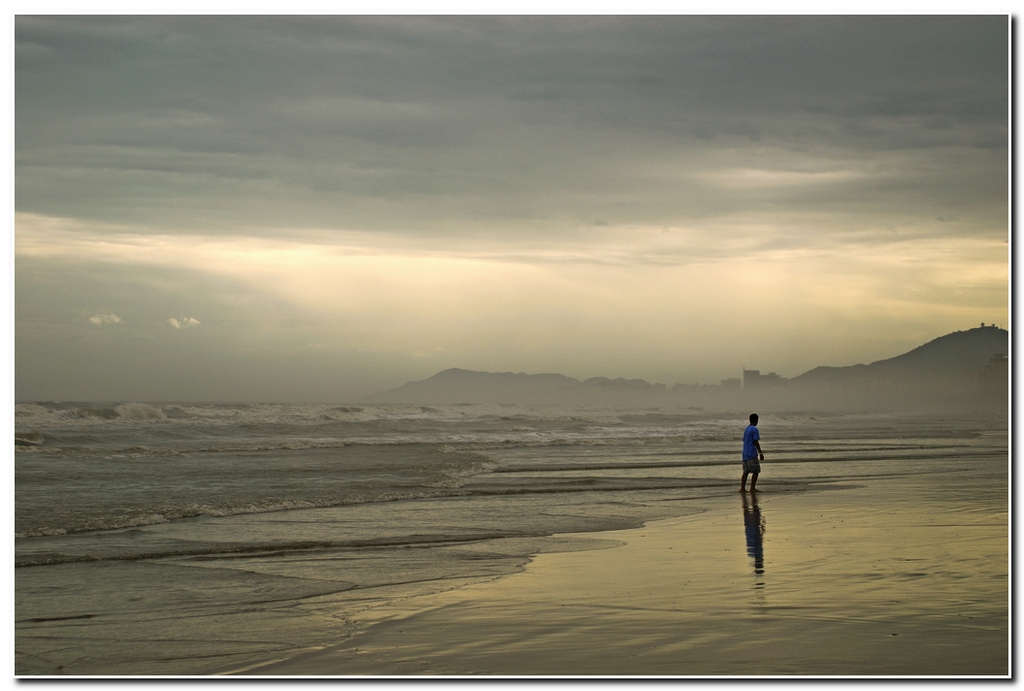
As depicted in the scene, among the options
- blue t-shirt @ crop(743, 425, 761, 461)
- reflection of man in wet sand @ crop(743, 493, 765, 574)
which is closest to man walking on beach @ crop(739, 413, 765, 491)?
blue t-shirt @ crop(743, 425, 761, 461)

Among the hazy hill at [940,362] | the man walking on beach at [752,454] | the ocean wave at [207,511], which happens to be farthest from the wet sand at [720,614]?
the ocean wave at [207,511]

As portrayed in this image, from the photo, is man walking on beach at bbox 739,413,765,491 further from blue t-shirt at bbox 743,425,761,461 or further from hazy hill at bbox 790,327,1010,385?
hazy hill at bbox 790,327,1010,385

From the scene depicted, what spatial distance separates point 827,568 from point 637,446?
26400 mm

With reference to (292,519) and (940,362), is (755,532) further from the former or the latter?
(940,362)

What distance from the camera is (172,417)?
60344 mm

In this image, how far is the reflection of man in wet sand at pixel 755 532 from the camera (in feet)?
34.2

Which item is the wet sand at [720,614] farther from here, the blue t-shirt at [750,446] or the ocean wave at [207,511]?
the ocean wave at [207,511]

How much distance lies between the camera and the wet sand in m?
6.51

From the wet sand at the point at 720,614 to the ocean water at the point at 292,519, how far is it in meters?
0.78

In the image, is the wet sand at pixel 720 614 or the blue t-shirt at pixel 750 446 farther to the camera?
the blue t-shirt at pixel 750 446

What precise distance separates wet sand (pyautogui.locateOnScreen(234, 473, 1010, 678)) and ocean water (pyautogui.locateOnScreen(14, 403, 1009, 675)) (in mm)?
783
